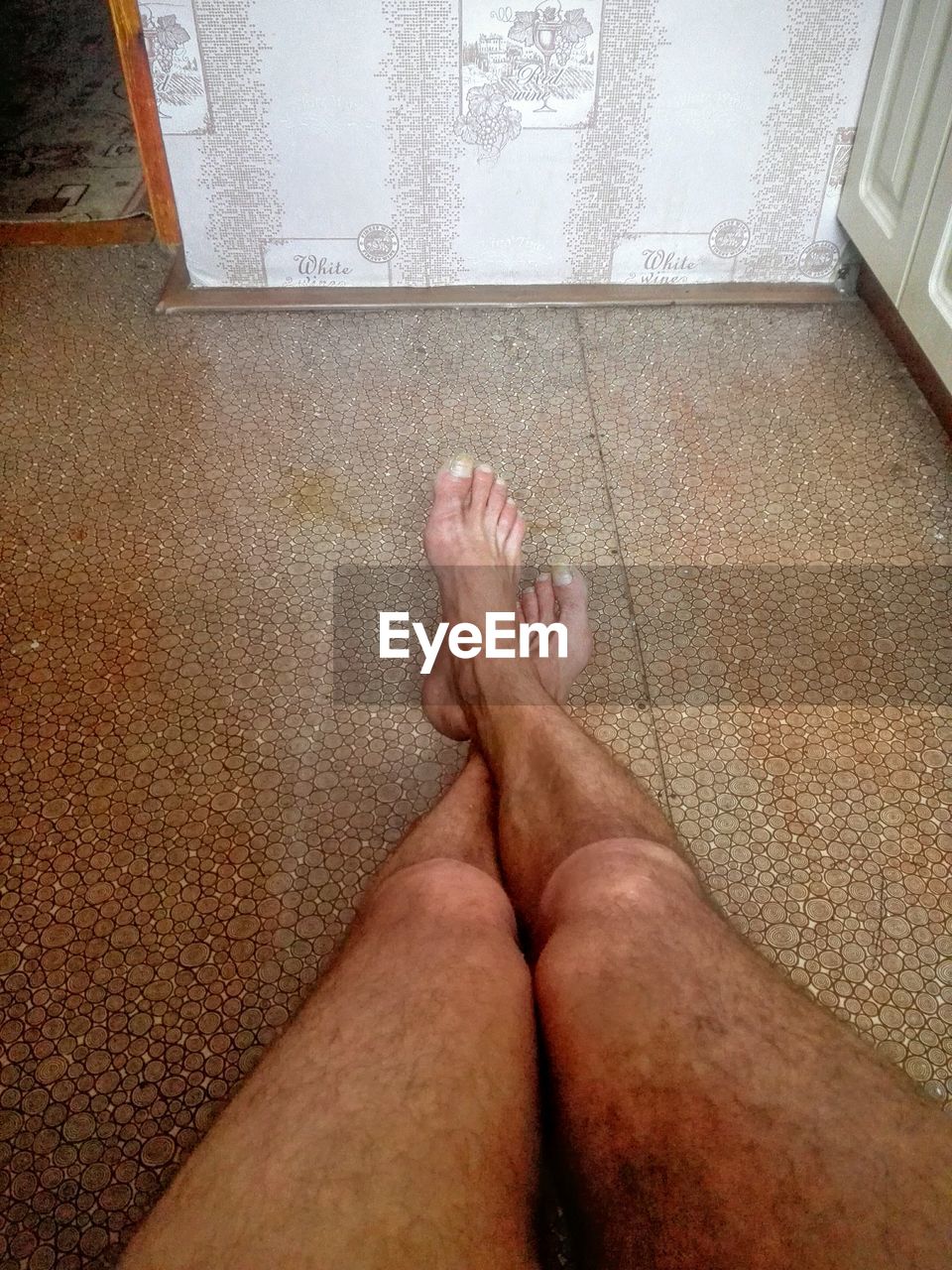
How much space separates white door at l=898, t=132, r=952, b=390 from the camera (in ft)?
3.78

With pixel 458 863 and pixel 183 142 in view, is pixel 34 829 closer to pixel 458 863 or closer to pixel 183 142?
pixel 458 863

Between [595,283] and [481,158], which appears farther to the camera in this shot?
[595,283]

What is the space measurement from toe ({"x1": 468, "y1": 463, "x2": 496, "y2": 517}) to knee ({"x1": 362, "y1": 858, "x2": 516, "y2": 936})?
1.61ft

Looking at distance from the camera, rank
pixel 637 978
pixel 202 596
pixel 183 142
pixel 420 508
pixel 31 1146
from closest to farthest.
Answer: pixel 637 978
pixel 31 1146
pixel 202 596
pixel 420 508
pixel 183 142

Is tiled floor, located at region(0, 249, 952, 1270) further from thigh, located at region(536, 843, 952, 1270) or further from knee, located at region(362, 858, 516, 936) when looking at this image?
thigh, located at region(536, 843, 952, 1270)

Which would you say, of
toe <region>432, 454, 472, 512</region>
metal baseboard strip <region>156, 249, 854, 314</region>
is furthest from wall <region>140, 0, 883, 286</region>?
toe <region>432, 454, 472, 512</region>

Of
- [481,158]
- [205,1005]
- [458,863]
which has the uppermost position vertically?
[481,158]

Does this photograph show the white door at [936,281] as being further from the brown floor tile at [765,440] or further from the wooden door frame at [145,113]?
the wooden door frame at [145,113]

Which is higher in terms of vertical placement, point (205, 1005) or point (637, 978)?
point (637, 978)

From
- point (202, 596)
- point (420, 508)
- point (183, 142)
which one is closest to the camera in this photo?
point (202, 596)

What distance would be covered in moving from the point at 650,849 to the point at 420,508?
0.62 metres

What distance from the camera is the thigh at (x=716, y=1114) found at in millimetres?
440

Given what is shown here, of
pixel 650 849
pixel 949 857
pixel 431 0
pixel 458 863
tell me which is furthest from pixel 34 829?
pixel 431 0

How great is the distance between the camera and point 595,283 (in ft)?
5.02
